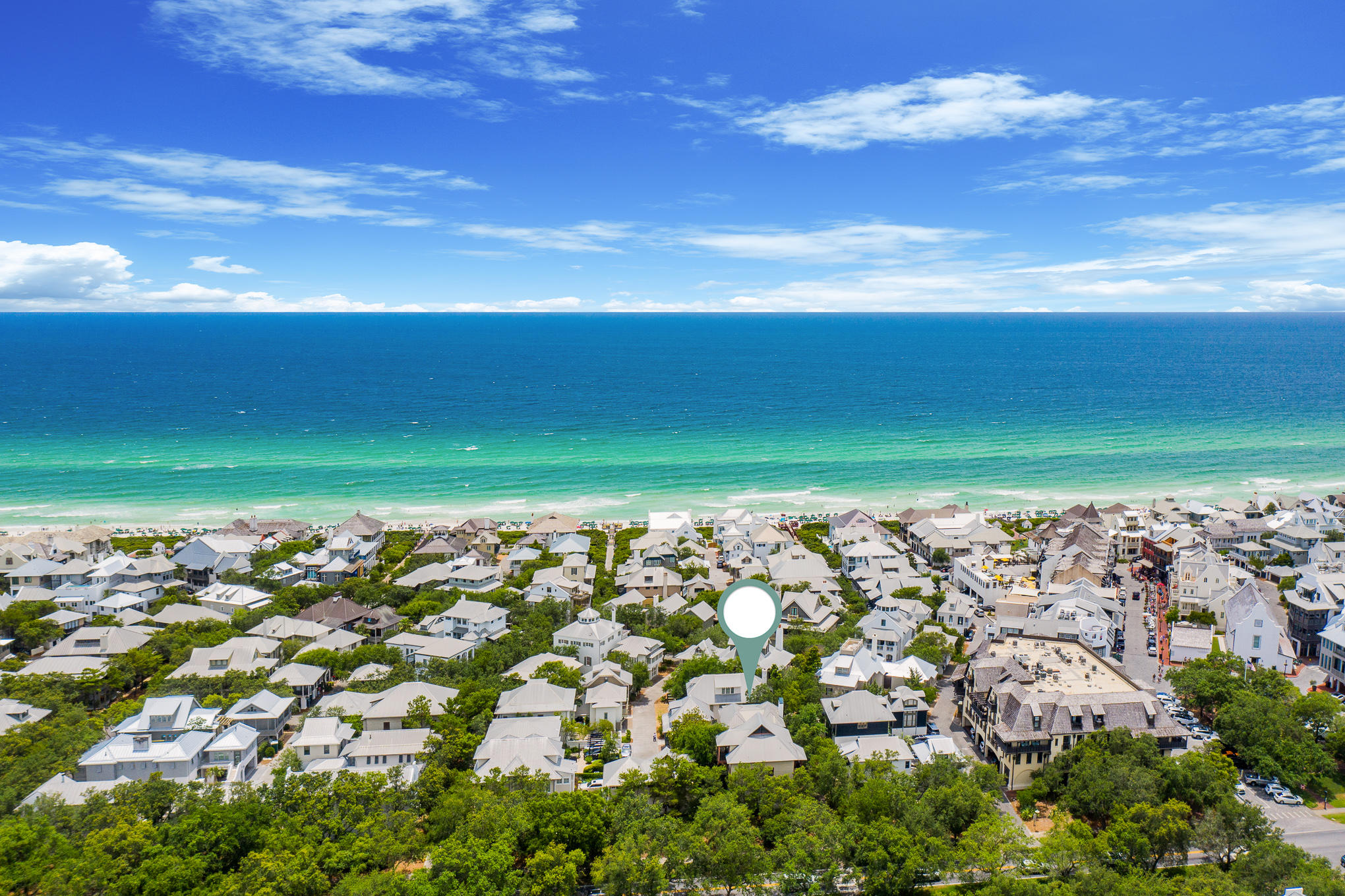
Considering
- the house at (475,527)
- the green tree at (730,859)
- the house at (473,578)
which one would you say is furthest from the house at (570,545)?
the green tree at (730,859)

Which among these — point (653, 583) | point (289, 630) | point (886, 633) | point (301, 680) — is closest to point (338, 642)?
point (289, 630)

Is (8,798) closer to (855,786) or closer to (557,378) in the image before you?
(855,786)

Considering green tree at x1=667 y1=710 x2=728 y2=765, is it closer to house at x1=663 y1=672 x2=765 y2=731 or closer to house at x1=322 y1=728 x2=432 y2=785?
house at x1=663 y1=672 x2=765 y2=731

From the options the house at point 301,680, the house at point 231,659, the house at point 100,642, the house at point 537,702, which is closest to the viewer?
the house at point 537,702

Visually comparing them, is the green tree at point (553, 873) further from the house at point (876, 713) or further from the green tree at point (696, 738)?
the house at point (876, 713)

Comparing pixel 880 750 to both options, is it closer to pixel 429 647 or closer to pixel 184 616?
pixel 429 647

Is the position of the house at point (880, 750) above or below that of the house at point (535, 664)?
below
